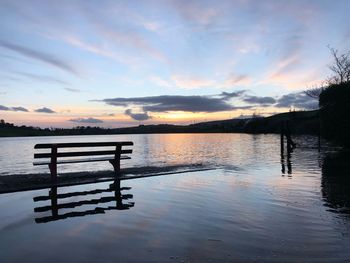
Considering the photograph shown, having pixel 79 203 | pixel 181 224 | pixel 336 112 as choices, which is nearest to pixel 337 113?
pixel 336 112

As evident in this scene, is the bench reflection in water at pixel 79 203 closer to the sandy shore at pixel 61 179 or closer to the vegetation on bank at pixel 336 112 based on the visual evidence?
the sandy shore at pixel 61 179

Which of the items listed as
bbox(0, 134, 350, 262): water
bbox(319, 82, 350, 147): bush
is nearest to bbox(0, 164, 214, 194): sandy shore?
bbox(0, 134, 350, 262): water

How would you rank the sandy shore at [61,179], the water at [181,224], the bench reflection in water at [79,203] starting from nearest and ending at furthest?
the water at [181,224]
the bench reflection in water at [79,203]
the sandy shore at [61,179]

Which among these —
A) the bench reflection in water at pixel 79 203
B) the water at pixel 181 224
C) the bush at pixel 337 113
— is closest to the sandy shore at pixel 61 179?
the water at pixel 181 224

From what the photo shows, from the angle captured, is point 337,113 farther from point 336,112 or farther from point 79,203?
point 79,203

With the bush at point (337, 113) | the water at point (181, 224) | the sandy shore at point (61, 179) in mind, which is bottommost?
the water at point (181, 224)

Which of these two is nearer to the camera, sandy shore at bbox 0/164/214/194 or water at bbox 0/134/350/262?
water at bbox 0/134/350/262

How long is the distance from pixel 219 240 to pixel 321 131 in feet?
106

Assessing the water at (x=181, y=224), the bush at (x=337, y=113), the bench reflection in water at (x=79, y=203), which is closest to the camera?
the water at (x=181, y=224)

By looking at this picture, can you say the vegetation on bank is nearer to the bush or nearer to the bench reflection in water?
the bush

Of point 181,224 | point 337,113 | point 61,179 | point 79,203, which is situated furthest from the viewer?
point 337,113

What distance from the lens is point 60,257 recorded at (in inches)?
244

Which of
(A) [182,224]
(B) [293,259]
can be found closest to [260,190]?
(A) [182,224]

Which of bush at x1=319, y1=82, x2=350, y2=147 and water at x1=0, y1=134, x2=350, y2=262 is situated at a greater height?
bush at x1=319, y1=82, x2=350, y2=147
